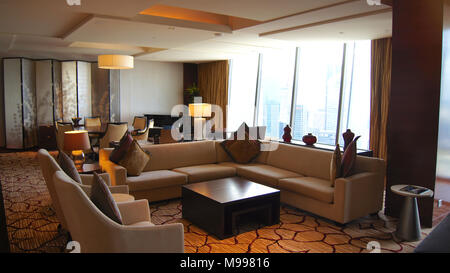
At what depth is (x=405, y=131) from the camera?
3.95m

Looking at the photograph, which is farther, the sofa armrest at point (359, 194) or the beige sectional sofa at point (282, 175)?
the beige sectional sofa at point (282, 175)

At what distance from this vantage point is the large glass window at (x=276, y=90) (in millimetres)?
8008

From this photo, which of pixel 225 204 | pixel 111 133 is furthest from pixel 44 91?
pixel 225 204

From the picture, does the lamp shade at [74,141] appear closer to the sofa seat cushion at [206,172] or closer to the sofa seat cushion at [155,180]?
the sofa seat cushion at [155,180]

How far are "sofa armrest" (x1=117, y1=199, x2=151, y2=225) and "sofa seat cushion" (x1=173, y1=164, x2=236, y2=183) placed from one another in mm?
1832

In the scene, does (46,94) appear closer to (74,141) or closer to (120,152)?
(120,152)

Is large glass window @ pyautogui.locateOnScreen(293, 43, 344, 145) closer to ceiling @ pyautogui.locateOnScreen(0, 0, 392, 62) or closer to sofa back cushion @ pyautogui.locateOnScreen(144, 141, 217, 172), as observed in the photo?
ceiling @ pyautogui.locateOnScreen(0, 0, 392, 62)

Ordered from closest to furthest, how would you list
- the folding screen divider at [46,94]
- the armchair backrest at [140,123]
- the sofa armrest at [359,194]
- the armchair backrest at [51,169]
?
the armchair backrest at [51,169]
the sofa armrest at [359,194]
the armchair backrest at [140,123]
the folding screen divider at [46,94]

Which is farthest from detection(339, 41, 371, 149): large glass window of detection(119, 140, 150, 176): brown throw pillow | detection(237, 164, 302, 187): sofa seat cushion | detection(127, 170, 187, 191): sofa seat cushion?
detection(119, 140, 150, 176): brown throw pillow

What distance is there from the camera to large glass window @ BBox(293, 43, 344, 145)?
22.8ft

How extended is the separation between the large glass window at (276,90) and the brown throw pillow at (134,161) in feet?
14.3

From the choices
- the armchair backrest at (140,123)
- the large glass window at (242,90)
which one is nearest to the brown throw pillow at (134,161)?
the armchair backrest at (140,123)
